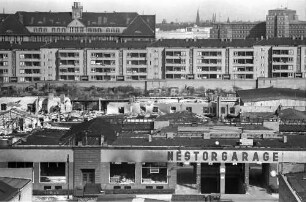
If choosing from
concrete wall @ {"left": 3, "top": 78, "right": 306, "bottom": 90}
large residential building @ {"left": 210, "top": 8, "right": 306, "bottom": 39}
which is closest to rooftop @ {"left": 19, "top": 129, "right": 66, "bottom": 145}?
concrete wall @ {"left": 3, "top": 78, "right": 306, "bottom": 90}

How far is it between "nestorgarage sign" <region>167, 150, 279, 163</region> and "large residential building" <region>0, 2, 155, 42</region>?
2157 inches

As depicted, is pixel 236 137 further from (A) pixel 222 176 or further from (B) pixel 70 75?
(B) pixel 70 75

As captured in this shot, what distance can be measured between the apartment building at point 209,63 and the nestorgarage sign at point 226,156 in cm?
4343

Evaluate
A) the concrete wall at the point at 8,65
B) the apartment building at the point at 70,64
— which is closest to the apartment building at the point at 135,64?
the apartment building at the point at 70,64

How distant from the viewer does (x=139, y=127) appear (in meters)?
34.5

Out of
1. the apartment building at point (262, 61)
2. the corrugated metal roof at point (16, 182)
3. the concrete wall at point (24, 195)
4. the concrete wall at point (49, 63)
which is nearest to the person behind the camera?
the concrete wall at point (24, 195)

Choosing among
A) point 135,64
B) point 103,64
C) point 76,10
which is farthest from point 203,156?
point 76,10

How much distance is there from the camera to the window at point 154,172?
2697 centimetres

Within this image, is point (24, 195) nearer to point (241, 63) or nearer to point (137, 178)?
point (137, 178)

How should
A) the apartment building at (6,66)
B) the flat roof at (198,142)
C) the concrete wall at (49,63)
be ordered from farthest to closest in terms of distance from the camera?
1. the apartment building at (6,66)
2. the concrete wall at (49,63)
3. the flat roof at (198,142)

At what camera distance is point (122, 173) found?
27094 mm

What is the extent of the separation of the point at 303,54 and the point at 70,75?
21.0m

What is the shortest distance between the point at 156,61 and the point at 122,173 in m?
44.2

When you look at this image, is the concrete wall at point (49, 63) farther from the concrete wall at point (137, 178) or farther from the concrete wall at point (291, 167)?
the concrete wall at point (291, 167)
